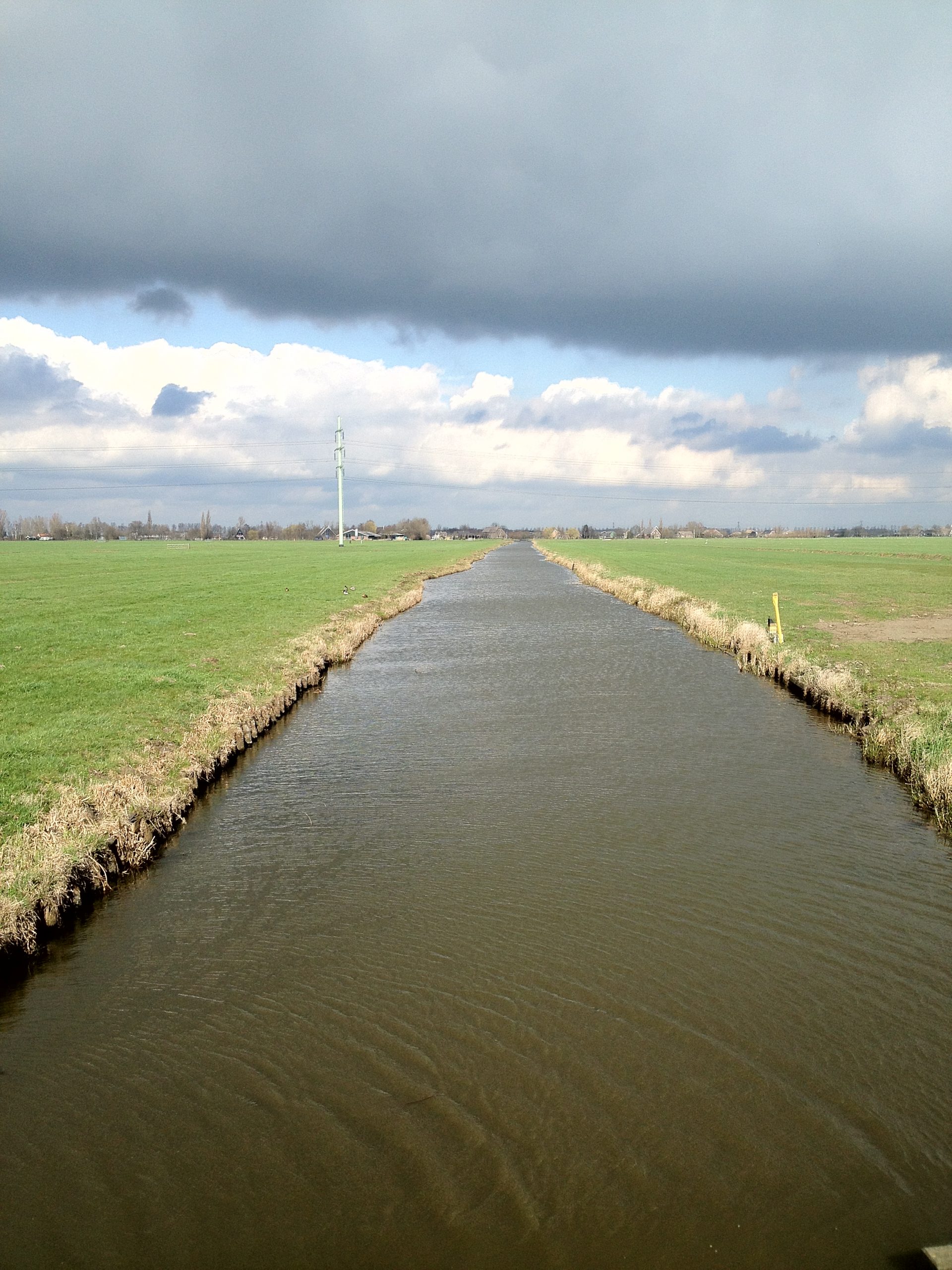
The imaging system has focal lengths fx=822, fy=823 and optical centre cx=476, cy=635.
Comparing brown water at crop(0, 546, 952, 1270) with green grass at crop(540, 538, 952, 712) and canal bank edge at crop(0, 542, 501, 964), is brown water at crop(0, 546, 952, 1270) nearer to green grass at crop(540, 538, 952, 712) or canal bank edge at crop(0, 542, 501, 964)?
canal bank edge at crop(0, 542, 501, 964)

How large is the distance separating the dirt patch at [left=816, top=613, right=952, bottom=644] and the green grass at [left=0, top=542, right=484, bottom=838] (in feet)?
69.8

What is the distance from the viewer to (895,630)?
33281mm

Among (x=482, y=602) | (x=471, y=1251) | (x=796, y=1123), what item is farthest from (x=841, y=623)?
(x=471, y=1251)

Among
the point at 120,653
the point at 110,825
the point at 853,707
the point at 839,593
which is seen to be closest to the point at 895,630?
the point at 853,707

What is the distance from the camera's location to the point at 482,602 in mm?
51969

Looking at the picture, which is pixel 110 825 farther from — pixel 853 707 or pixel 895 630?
pixel 895 630

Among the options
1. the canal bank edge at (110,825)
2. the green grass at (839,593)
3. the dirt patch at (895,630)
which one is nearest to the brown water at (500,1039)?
the canal bank edge at (110,825)

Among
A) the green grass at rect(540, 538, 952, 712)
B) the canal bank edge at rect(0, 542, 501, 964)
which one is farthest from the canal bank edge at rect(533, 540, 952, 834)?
the canal bank edge at rect(0, 542, 501, 964)

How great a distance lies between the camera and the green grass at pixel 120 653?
14.3 metres

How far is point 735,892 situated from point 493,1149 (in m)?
5.45

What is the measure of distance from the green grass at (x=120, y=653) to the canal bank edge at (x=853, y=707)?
1403 centimetres

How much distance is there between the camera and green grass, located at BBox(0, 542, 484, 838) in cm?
1432

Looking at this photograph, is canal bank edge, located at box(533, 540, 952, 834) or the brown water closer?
the brown water

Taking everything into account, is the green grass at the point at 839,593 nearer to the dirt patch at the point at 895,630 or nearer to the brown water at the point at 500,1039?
the dirt patch at the point at 895,630
